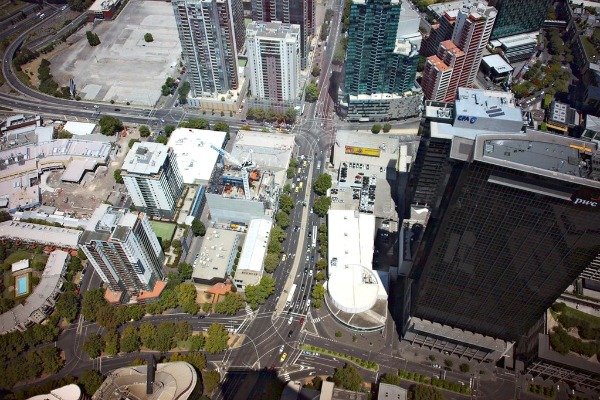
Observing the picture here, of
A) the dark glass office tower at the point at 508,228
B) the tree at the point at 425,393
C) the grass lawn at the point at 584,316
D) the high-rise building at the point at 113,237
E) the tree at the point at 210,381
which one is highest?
the dark glass office tower at the point at 508,228

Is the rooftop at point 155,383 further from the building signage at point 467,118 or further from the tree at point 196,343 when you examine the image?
the building signage at point 467,118

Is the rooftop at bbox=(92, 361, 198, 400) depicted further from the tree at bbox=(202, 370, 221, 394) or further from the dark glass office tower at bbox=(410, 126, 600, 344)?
the dark glass office tower at bbox=(410, 126, 600, 344)

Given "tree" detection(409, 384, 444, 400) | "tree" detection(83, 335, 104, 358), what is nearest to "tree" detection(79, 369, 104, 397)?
"tree" detection(83, 335, 104, 358)

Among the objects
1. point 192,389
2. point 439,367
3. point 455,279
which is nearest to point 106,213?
point 192,389

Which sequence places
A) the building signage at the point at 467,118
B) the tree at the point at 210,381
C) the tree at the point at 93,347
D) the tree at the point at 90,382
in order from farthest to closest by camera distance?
the tree at the point at 93,347, the tree at the point at 210,381, the tree at the point at 90,382, the building signage at the point at 467,118

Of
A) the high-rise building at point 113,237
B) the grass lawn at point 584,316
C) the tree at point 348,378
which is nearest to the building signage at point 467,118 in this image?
the grass lawn at point 584,316

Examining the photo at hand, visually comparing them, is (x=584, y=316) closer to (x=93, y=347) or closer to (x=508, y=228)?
(x=508, y=228)
